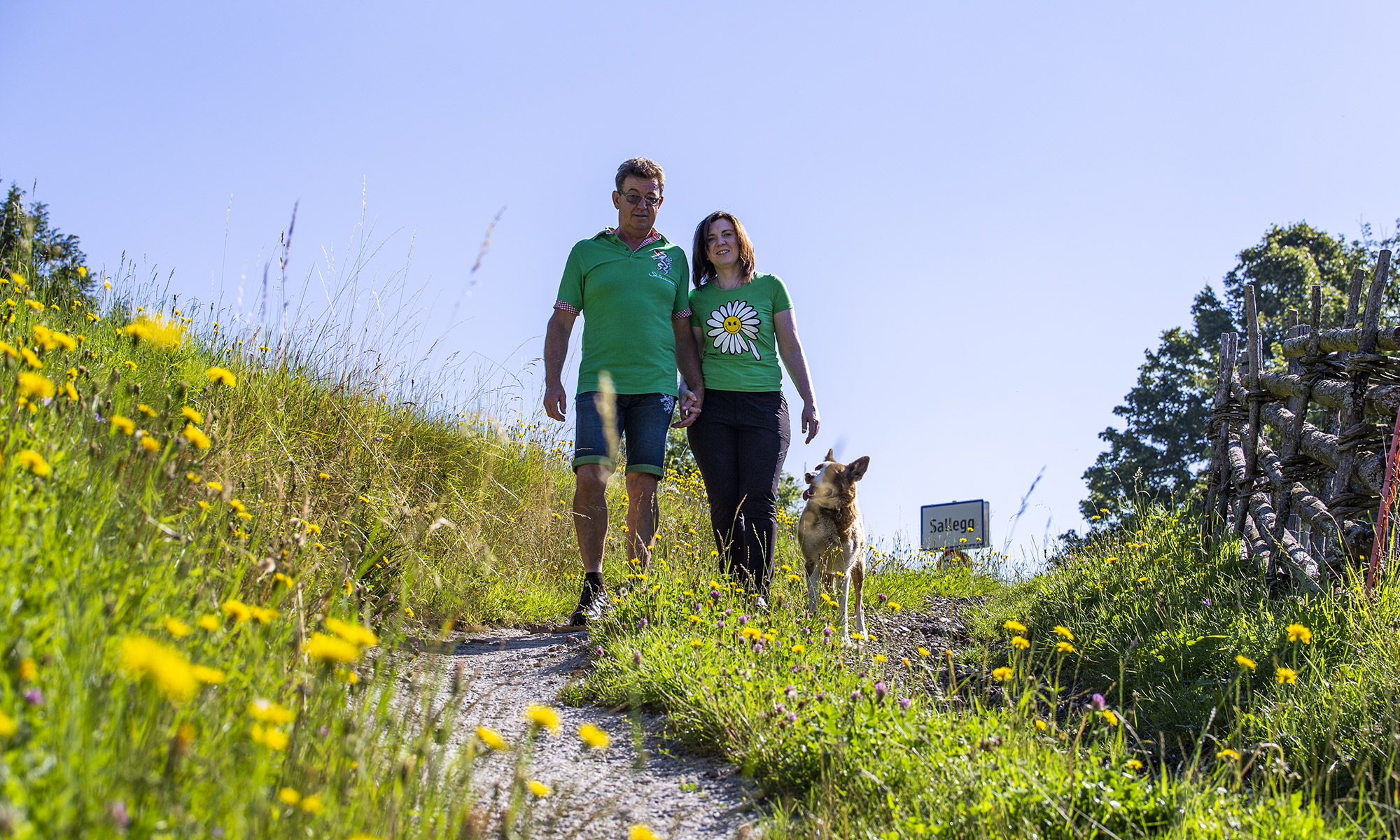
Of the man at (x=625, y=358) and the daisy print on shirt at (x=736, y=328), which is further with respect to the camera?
the daisy print on shirt at (x=736, y=328)

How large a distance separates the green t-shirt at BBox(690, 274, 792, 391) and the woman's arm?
0.15 feet

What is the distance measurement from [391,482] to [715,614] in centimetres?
229

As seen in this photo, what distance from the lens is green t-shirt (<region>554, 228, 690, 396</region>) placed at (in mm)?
4684

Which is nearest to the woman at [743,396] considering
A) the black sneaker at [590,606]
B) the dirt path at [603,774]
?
the black sneaker at [590,606]

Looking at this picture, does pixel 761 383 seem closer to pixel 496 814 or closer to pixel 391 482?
pixel 391 482

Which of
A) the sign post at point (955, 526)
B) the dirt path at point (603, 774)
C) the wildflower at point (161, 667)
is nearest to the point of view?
the wildflower at point (161, 667)

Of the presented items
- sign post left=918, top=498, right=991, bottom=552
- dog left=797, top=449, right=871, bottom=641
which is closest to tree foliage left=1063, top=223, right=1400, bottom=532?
sign post left=918, top=498, right=991, bottom=552

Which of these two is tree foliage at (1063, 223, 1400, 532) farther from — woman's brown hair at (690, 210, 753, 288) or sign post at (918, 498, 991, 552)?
woman's brown hair at (690, 210, 753, 288)

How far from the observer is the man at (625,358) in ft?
15.2

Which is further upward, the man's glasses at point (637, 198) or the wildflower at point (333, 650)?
the man's glasses at point (637, 198)

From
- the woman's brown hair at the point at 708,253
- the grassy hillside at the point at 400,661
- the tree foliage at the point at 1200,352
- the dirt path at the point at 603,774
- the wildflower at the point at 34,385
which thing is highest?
the tree foliage at the point at 1200,352

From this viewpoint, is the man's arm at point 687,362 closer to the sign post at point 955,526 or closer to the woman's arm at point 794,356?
the woman's arm at point 794,356

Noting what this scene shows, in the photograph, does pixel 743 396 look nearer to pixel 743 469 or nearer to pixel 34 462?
pixel 743 469

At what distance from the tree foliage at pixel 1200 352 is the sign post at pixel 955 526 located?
49.4 ft
